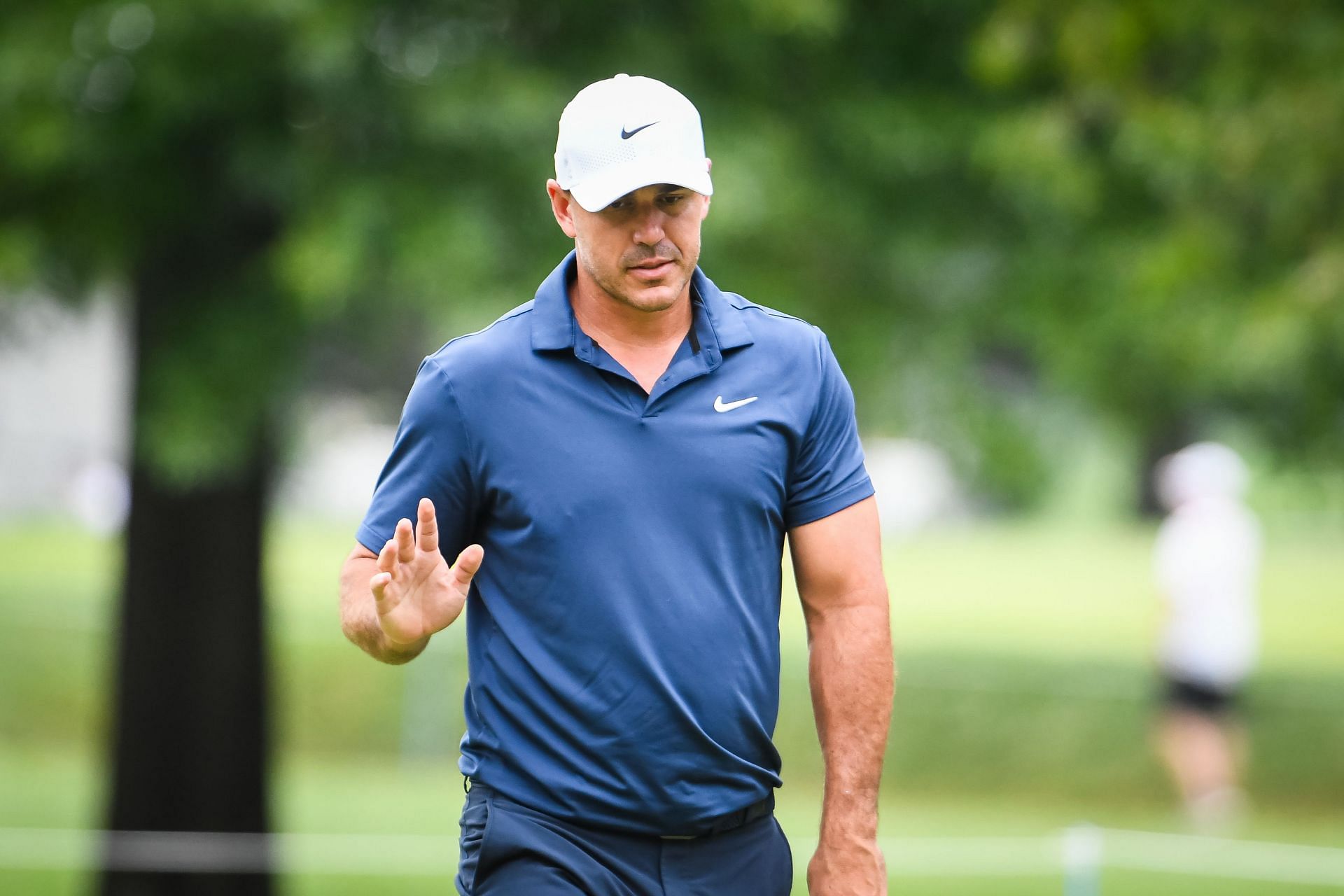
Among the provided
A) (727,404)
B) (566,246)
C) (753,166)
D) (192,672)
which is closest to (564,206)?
(727,404)

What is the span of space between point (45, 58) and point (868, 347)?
3.72 m

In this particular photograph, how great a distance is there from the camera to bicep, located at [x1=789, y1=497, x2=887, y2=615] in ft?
12.1

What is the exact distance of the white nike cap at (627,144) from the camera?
348 centimetres

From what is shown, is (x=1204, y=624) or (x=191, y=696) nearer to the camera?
(x=191, y=696)

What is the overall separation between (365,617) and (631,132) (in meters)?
1.03

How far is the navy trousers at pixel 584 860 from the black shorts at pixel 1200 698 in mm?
9660

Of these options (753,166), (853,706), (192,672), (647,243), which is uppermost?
(753,166)

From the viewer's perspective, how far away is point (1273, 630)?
23.5 meters

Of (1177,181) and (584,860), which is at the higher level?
(1177,181)

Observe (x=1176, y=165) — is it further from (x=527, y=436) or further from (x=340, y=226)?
(x=527, y=436)

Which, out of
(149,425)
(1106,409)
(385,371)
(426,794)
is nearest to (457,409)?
(149,425)

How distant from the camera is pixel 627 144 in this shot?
3.49 metres

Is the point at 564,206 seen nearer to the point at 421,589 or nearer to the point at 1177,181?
the point at 421,589

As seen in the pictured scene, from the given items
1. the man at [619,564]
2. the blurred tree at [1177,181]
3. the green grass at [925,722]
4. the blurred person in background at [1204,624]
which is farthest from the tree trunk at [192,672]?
the man at [619,564]
